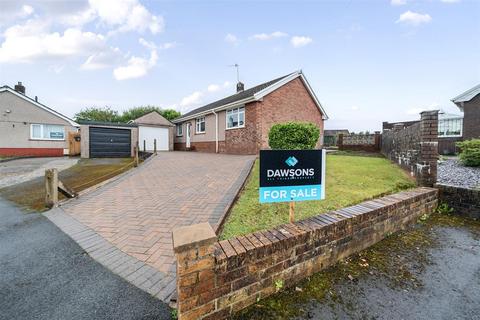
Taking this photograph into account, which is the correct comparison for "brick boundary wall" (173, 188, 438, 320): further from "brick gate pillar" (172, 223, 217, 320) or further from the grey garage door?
the grey garage door

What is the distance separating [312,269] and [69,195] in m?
6.41

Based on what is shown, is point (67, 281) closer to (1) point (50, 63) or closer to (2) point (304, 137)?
(2) point (304, 137)

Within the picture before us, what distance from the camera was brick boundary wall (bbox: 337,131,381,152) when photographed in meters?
17.0

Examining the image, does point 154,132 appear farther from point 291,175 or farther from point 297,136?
point 291,175

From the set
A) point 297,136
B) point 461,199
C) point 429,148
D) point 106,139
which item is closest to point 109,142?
point 106,139

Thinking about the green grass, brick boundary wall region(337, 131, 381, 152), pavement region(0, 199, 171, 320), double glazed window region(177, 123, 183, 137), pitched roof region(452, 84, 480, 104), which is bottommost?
pavement region(0, 199, 171, 320)

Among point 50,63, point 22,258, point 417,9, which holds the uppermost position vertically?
point 50,63

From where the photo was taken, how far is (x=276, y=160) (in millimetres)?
2609

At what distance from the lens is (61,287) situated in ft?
8.05

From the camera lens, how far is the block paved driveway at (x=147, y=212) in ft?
10.5

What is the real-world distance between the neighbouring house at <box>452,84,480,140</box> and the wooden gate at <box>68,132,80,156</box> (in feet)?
106

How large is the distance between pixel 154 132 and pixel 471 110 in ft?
88.8

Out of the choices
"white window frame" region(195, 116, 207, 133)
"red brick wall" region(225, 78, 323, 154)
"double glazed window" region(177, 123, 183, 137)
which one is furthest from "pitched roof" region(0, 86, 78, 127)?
"red brick wall" region(225, 78, 323, 154)

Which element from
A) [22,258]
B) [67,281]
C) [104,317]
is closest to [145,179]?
[22,258]
